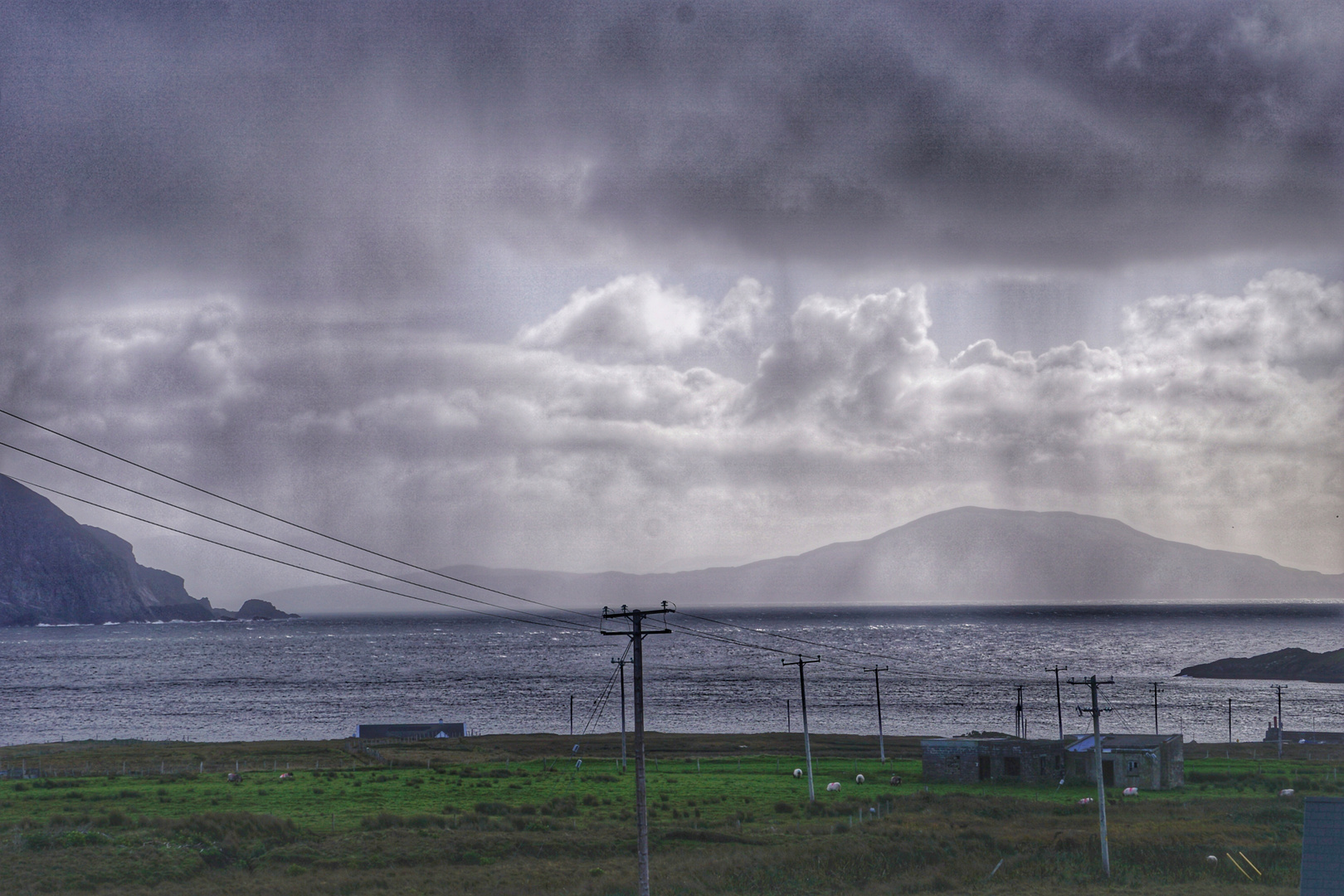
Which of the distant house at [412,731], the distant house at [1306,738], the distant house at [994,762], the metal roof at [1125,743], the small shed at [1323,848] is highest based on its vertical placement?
the small shed at [1323,848]

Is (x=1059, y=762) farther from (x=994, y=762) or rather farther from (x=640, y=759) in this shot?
(x=640, y=759)

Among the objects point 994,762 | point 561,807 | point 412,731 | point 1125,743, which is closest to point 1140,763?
point 1125,743

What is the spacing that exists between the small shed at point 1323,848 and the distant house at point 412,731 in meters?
92.8

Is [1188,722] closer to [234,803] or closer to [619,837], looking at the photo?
[619,837]

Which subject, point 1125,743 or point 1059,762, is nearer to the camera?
point 1125,743

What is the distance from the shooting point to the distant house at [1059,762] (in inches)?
2781

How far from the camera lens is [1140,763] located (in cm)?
7056

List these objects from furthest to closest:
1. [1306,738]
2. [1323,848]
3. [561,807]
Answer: [1306,738] < [561,807] < [1323,848]

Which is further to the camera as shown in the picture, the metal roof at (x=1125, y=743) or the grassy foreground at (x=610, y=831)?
the metal roof at (x=1125, y=743)

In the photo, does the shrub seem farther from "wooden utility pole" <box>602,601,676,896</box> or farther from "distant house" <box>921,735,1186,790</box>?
"distant house" <box>921,735,1186,790</box>

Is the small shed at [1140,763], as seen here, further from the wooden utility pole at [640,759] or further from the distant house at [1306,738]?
the wooden utility pole at [640,759]

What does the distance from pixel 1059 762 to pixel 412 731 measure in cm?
6696

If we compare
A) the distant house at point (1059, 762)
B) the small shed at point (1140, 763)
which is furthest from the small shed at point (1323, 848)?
the distant house at point (1059, 762)

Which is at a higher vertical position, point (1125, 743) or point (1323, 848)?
point (1323, 848)
